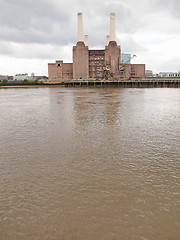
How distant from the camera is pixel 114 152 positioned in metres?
7.86

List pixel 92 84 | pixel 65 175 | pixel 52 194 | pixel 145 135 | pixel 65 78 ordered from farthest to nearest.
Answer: pixel 65 78
pixel 92 84
pixel 145 135
pixel 65 175
pixel 52 194

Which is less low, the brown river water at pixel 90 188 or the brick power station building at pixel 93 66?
the brick power station building at pixel 93 66

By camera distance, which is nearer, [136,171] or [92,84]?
[136,171]

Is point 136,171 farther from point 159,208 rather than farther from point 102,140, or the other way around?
point 102,140

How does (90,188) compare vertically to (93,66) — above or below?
below

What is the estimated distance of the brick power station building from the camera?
305ft

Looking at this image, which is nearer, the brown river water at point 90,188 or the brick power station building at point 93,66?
the brown river water at point 90,188

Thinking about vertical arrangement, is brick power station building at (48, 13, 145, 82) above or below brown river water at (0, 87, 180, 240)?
above

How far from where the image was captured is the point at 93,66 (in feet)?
331

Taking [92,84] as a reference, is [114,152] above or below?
below

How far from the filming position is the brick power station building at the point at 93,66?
9306 centimetres

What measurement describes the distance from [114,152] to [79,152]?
138 cm

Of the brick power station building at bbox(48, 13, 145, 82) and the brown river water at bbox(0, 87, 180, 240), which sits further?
the brick power station building at bbox(48, 13, 145, 82)

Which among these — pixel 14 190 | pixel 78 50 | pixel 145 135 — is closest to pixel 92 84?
pixel 78 50
